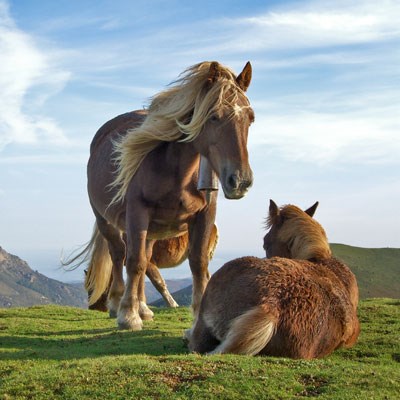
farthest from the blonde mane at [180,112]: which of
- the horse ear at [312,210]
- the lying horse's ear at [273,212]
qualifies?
the horse ear at [312,210]

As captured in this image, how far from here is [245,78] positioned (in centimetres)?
1012

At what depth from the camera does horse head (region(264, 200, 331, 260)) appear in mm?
10151

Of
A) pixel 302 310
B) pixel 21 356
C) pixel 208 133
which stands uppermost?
pixel 208 133

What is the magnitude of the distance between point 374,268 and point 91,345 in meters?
24.5

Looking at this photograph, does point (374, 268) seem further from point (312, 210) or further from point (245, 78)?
point (245, 78)

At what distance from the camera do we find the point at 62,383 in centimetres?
689

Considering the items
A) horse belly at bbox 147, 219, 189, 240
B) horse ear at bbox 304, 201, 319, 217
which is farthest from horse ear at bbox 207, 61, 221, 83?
horse ear at bbox 304, 201, 319, 217

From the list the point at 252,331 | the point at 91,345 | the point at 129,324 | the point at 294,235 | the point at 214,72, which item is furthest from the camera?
the point at 129,324

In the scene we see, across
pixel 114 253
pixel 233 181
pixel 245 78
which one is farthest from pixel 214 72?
pixel 114 253

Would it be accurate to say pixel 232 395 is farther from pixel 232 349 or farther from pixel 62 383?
pixel 62 383

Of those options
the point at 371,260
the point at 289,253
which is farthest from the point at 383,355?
the point at 371,260

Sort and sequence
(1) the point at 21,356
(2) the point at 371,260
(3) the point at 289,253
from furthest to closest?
(2) the point at 371,260, (3) the point at 289,253, (1) the point at 21,356

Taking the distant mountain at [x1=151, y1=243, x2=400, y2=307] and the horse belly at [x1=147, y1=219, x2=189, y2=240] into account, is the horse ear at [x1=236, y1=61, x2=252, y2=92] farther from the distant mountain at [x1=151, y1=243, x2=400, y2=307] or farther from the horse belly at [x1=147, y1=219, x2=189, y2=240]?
the distant mountain at [x1=151, y1=243, x2=400, y2=307]

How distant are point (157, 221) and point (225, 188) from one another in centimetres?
229
